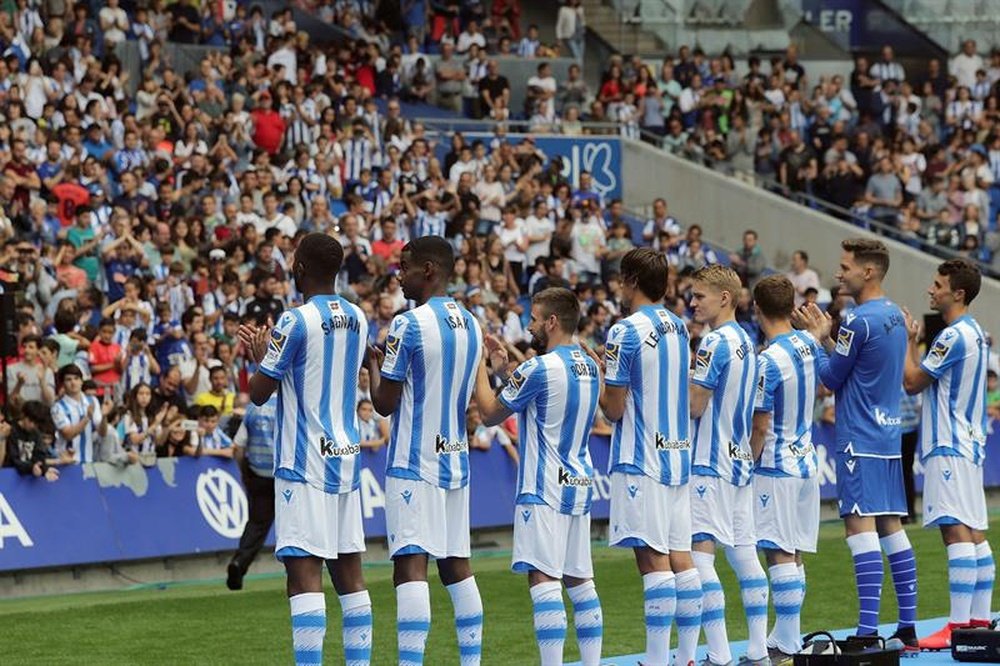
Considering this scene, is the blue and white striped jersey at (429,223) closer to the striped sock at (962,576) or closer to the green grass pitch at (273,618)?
the green grass pitch at (273,618)

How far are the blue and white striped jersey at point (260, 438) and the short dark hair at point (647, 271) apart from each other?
5.83 meters

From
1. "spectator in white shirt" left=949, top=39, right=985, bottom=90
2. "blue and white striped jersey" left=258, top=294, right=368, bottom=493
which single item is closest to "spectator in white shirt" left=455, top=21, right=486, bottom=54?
"spectator in white shirt" left=949, top=39, right=985, bottom=90

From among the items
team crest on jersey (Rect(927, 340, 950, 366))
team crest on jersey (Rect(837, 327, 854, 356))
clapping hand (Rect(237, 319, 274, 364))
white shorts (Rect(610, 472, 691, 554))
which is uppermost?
clapping hand (Rect(237, 319, 274, 364))

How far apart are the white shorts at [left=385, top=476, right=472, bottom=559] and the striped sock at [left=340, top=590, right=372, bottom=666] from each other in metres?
0.33

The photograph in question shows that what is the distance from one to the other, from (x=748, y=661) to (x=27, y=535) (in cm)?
806

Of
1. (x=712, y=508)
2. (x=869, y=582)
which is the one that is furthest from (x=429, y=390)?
(x=869, y=582)

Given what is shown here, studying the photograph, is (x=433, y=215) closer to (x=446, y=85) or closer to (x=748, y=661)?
(x=446, y=85)

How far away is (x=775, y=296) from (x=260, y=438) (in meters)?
5.95

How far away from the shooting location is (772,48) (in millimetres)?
38000

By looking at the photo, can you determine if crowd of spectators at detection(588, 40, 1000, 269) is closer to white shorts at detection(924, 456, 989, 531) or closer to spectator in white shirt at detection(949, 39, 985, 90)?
spectator in white shirt at detection(949, 39, 985, 90)

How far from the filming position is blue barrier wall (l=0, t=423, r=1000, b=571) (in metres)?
18.5

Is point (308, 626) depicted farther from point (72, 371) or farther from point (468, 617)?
point (72, 371)

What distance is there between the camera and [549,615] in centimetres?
1165

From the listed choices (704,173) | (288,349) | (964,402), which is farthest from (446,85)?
(288,349)
